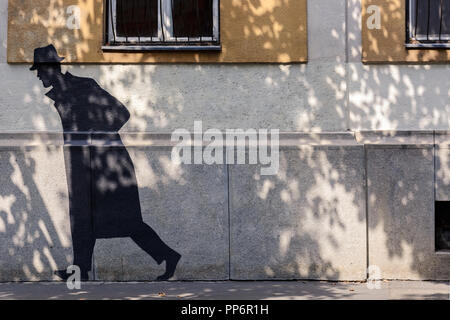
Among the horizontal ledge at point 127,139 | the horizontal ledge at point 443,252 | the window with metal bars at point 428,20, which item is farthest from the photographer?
the window with metal bars at point 428,20

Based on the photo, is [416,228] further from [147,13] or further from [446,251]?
[147,13]

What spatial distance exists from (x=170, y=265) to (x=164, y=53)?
2695 millimetres

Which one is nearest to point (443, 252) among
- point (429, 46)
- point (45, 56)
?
point (429, 46)

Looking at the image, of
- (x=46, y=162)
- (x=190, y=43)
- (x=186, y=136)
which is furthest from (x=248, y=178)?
(x=46, y=162)

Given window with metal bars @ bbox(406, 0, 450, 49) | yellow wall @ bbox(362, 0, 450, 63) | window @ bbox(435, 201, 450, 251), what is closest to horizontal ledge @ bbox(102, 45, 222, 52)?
yellow wall @ bbox(362, 0, 450, 63)

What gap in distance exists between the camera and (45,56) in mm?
7270

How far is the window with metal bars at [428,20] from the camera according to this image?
7402 millimetres

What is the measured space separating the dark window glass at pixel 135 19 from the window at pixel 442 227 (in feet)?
14.2

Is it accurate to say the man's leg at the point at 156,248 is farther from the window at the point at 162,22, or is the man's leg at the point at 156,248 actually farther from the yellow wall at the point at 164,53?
the window at the point at 162,22

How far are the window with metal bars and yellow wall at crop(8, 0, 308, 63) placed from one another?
1432mm

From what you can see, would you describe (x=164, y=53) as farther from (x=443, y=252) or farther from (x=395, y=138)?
(x=443, y=252)

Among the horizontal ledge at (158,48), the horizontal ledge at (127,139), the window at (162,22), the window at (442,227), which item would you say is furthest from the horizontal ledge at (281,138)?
the window at (162,22)

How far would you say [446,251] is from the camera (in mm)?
7164

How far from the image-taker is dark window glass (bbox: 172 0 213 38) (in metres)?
7.50
